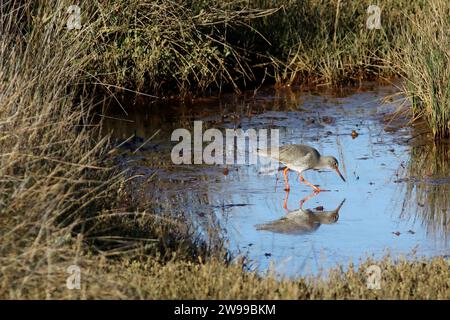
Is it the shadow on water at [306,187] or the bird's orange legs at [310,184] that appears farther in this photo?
the bird's orange legs at [310,184]

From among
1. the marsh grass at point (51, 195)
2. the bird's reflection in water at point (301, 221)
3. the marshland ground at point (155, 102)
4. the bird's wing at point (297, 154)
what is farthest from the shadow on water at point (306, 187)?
the marsh grass at point (51, 195)

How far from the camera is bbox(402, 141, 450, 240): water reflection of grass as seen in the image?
9.83 meters

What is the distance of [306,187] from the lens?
37.2ft

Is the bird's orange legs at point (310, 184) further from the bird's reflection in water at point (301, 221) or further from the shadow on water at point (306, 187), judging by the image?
the bird's reflection in water at point (301, 221)

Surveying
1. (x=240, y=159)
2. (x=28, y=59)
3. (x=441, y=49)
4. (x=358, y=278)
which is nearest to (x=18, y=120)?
(x=28, y=59)

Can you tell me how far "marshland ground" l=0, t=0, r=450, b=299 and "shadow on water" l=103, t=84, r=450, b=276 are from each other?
161mm

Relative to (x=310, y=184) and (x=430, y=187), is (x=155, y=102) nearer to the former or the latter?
(x=310, y=184)

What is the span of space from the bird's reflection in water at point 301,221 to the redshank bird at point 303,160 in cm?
80

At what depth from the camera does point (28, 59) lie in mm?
9391

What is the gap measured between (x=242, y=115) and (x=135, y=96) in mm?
1621

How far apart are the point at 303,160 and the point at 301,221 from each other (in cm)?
133

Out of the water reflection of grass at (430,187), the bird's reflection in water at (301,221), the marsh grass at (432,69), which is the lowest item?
the bird's reflection in water at (301,221)

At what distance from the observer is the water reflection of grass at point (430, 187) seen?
387 inches

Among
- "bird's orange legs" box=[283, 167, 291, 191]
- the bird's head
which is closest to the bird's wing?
the bird's head
